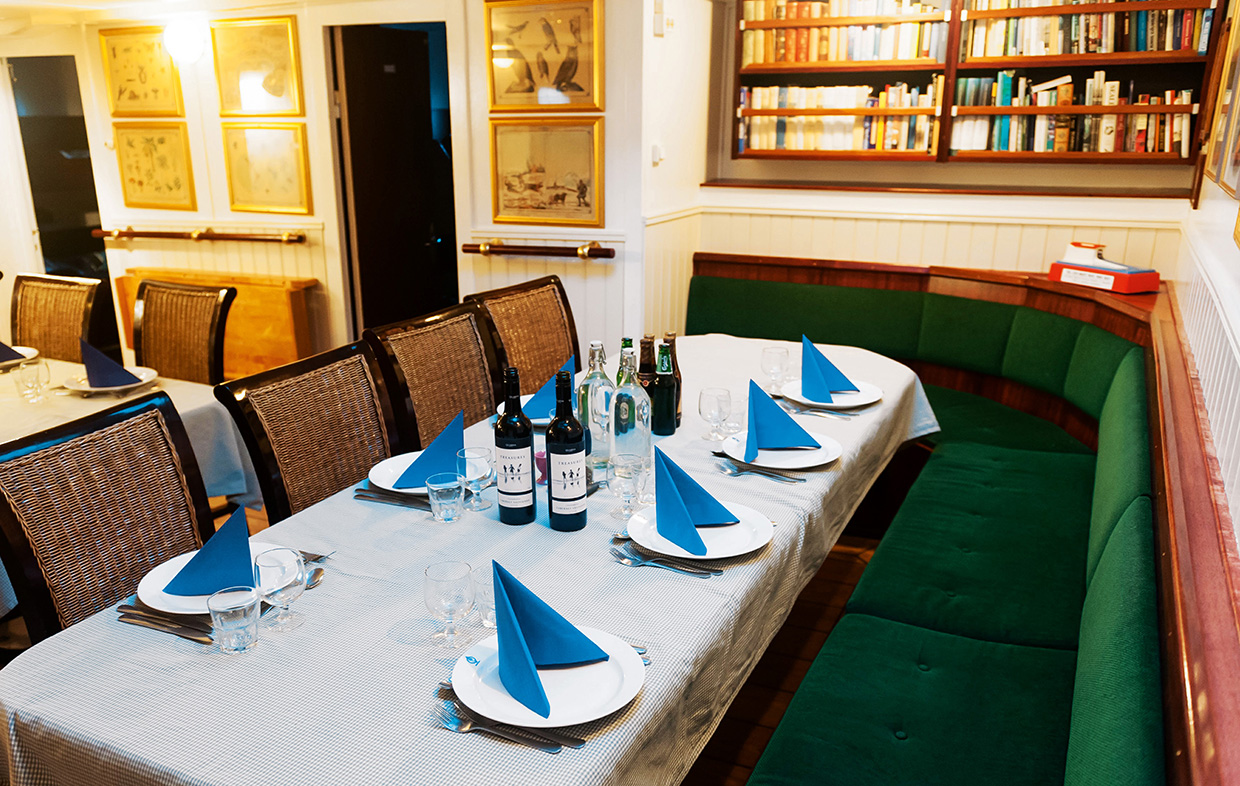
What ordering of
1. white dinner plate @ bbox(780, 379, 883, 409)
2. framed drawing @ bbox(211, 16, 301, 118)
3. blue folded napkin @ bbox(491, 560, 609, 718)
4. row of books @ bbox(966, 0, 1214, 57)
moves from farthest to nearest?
framed drawing @ bbox(211, 16, 301, 118)
row of books @ bbox(966, 0, 1214, 57)
white dinner plate @ bbox(780, 379, 883, 409)
blue folded napkin @ bbox(491, 560, 609, 718)

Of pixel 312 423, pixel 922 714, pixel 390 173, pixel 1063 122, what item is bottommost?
pixel 922 714

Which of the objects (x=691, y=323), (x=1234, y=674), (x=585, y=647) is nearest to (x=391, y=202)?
(x=691, y=323)

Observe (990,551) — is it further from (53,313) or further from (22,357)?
(53,313)

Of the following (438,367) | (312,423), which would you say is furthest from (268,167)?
(312,423)

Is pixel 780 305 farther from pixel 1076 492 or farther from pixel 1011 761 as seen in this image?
pixel 1011 761

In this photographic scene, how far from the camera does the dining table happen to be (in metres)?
0.94

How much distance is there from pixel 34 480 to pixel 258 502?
1.03 meters

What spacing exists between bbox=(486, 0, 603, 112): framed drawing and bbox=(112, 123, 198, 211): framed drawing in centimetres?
192

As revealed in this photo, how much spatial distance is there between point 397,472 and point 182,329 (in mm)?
1660

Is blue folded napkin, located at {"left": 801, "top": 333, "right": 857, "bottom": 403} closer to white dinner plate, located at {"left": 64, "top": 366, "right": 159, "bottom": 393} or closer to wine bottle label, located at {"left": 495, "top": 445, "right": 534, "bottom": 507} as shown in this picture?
wine bottle label, located at {"left": 495, "top": 445, "right": 534, "bottom": 507}

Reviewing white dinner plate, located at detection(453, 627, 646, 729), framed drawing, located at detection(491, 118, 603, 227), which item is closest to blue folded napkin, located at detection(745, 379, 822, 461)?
white dinner plate, located at detection(453, 627, 646, 729)

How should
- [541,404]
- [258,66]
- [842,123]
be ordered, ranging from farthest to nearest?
[258,66]
[842,123]
[541,404]

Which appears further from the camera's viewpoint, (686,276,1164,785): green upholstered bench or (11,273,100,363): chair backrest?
(11,273,100,363): chair backrest

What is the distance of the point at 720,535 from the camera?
1440 millimetres
